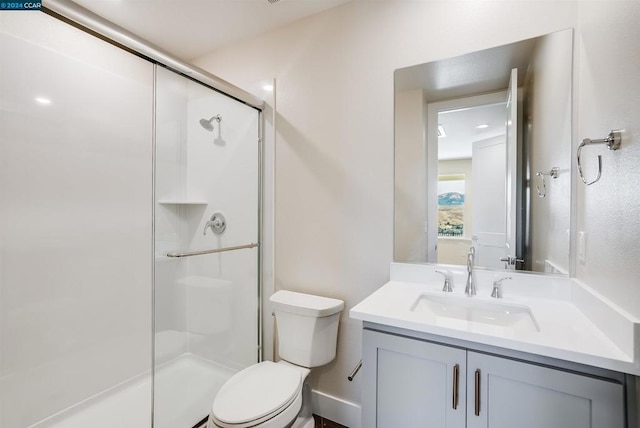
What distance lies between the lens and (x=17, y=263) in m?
1.62

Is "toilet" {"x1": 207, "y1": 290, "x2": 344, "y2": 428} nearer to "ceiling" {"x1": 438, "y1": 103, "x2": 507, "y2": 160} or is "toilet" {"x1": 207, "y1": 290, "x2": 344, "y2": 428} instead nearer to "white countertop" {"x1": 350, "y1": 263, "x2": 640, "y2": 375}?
"white countertop" {"x1": 350, "y1": 263, "x2": 640, "y2": 375}

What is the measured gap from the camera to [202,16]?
1.92 m

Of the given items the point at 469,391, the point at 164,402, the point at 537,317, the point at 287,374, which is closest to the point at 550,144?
the point at 537,317

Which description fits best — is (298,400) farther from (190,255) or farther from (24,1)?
(24,1)

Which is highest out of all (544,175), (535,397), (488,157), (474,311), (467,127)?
(467,127)

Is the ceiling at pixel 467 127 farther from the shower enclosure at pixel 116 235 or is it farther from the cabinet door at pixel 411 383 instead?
the shower enclosure at pixel 116 235

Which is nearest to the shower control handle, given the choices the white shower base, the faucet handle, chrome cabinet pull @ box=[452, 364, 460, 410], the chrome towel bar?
the chrome towel bar

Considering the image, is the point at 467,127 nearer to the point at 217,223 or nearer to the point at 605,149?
the point at 605,149

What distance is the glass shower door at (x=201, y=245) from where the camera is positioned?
1.70 meters

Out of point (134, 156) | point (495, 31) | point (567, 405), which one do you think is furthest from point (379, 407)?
point (134, 156)

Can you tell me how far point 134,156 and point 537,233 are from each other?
101 inches

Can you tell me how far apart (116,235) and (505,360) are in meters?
2.33

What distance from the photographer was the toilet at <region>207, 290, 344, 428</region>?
4.19ft

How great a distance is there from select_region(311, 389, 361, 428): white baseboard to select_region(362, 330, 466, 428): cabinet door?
0.65 meters
